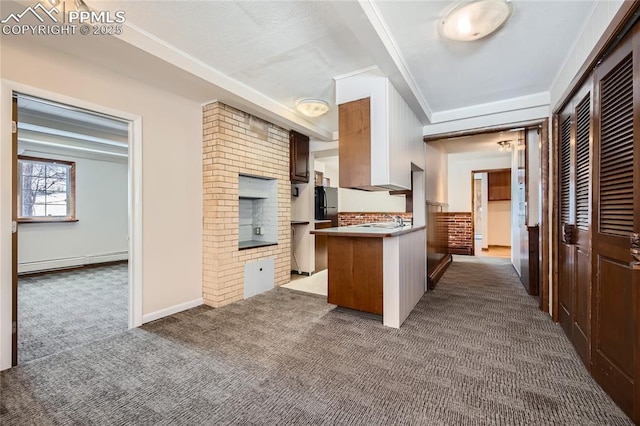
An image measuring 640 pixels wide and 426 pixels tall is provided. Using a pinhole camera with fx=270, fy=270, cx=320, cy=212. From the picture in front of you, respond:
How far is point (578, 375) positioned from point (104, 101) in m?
4.33

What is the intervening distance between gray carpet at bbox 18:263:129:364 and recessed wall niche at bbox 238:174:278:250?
174cm

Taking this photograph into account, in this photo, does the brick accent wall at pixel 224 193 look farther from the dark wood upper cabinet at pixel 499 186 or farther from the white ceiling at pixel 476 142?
the dark wood upper cabinet at pixel 499 186

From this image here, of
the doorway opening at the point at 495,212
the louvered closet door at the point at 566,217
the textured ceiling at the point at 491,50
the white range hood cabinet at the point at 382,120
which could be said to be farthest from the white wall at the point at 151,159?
the doorway opening at the point at 495,212

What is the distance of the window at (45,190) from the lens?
476 centimetres

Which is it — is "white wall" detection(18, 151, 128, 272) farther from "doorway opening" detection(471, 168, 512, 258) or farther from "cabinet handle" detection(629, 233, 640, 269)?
"doorway opening" detection(471, 168, 512, 258)

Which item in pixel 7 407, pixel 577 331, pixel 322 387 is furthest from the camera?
pixel 577 331

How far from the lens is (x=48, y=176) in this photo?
5.03 m

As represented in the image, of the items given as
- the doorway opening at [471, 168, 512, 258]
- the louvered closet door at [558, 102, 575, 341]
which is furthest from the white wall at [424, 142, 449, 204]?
the doorway opening at [471, 168, 512, 258]

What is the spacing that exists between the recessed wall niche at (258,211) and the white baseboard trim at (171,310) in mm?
1042

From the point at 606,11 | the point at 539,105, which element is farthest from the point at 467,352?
the point at 539,105

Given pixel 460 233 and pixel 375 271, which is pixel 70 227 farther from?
pixel 460 233

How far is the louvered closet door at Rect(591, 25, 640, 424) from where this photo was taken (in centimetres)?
140

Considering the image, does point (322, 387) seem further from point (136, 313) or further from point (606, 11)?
point (606, 11)

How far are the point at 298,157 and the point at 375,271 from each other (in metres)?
2.49
